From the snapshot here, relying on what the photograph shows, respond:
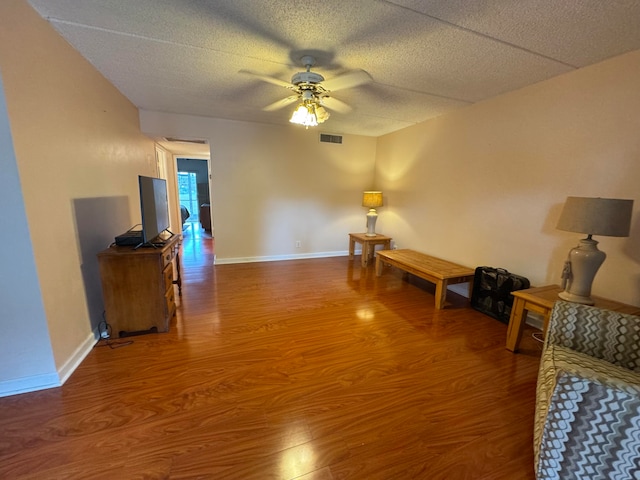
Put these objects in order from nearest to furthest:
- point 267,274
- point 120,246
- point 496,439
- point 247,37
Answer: point 496,439 < point 247,37 < point 120,246 < point 267,274

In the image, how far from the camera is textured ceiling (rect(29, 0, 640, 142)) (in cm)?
153

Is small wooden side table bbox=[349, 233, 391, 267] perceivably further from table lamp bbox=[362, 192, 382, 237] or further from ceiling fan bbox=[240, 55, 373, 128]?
ceiling fan bbox=[240, 55, 373, 128]

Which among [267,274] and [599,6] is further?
[267,274]

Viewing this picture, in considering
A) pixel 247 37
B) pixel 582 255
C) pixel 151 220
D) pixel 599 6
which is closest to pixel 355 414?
pixel 582 255

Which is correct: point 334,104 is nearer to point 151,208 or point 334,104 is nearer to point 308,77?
point 308,77

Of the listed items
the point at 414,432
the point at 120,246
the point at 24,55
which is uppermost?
the point at 24,55

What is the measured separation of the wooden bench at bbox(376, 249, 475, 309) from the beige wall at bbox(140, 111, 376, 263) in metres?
1.53

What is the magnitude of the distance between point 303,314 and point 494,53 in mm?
2797

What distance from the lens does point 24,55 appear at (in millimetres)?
1501

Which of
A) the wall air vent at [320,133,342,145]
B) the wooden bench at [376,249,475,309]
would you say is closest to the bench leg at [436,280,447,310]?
the wooden bench at [376,249,475,309]

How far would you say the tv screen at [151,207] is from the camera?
2148 mm

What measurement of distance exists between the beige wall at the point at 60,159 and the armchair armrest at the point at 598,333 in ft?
10.2

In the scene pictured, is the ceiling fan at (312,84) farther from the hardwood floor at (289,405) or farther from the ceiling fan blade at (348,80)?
the hardwood floor at (289,405)

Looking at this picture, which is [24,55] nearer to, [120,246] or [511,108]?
[120,246]
